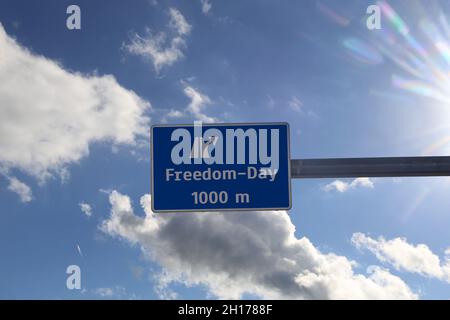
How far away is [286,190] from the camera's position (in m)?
9.21

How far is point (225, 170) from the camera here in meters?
9.19

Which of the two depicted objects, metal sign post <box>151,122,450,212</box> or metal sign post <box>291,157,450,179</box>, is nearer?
metal sign post <box>291,157,450,179</box>

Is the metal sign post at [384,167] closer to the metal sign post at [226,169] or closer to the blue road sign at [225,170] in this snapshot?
the metal sign post at [226,169]

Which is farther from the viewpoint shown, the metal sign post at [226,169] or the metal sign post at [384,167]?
the metal sign post at [226,169]

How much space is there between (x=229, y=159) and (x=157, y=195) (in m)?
1.48

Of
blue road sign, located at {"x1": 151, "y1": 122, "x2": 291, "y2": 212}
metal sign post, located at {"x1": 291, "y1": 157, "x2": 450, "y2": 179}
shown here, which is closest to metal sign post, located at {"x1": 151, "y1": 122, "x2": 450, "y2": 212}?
blue road sign, located at {"x1": 151, "y1": 122, "x2": 291, "y2": 212}

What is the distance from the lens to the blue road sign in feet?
29.9

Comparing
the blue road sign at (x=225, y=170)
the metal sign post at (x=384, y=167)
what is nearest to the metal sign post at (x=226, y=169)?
the blue road sign at (x=225, y=170)

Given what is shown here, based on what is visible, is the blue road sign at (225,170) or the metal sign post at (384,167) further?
the blue road sign at (225,170)

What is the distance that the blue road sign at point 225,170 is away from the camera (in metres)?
9.12

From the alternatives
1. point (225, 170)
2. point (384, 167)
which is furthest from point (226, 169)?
point (384, 167)

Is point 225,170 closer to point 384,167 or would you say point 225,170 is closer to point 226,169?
point 226,169

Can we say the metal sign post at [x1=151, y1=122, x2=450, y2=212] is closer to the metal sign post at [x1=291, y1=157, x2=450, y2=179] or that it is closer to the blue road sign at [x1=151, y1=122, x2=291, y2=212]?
the blue road sign at [x1=151, y1=122, x2=291, y2=212]
